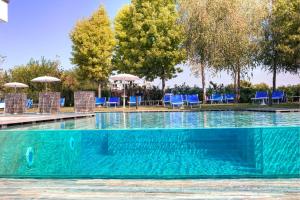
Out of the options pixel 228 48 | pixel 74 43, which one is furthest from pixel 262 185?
pixel 74 43

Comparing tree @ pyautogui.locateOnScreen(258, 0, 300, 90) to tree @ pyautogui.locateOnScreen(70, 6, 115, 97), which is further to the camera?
tree @ pyautogui.locateOnScreen(70, 6, 115, 97)

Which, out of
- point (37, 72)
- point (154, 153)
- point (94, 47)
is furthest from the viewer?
point (37, 72)

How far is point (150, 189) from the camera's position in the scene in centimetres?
493

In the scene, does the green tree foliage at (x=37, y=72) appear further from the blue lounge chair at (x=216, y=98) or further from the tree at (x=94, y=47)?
the blue lounge chair at (x=216, y=98)

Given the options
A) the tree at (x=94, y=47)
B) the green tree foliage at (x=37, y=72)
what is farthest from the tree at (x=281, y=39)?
the green tree foliage at (x=37, y=72)

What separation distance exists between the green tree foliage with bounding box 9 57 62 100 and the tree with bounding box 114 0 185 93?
564cm

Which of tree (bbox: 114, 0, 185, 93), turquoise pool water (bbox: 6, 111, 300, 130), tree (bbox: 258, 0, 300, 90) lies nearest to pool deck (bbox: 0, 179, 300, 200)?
turquoise pool water (bbox: 6, 111, 300, 130)

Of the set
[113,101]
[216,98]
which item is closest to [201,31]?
[216,98]

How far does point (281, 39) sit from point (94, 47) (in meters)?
14.5

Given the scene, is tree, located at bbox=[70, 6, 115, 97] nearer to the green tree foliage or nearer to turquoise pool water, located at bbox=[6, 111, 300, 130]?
the green tree foliage

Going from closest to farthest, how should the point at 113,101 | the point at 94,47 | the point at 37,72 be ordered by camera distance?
the point at 113,101 → the point at 94,47 → the point at 37,72

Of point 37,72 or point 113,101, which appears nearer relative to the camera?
point 113,101

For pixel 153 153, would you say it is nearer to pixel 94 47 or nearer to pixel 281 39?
pixel 281 39

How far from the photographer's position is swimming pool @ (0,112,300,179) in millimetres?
5414
